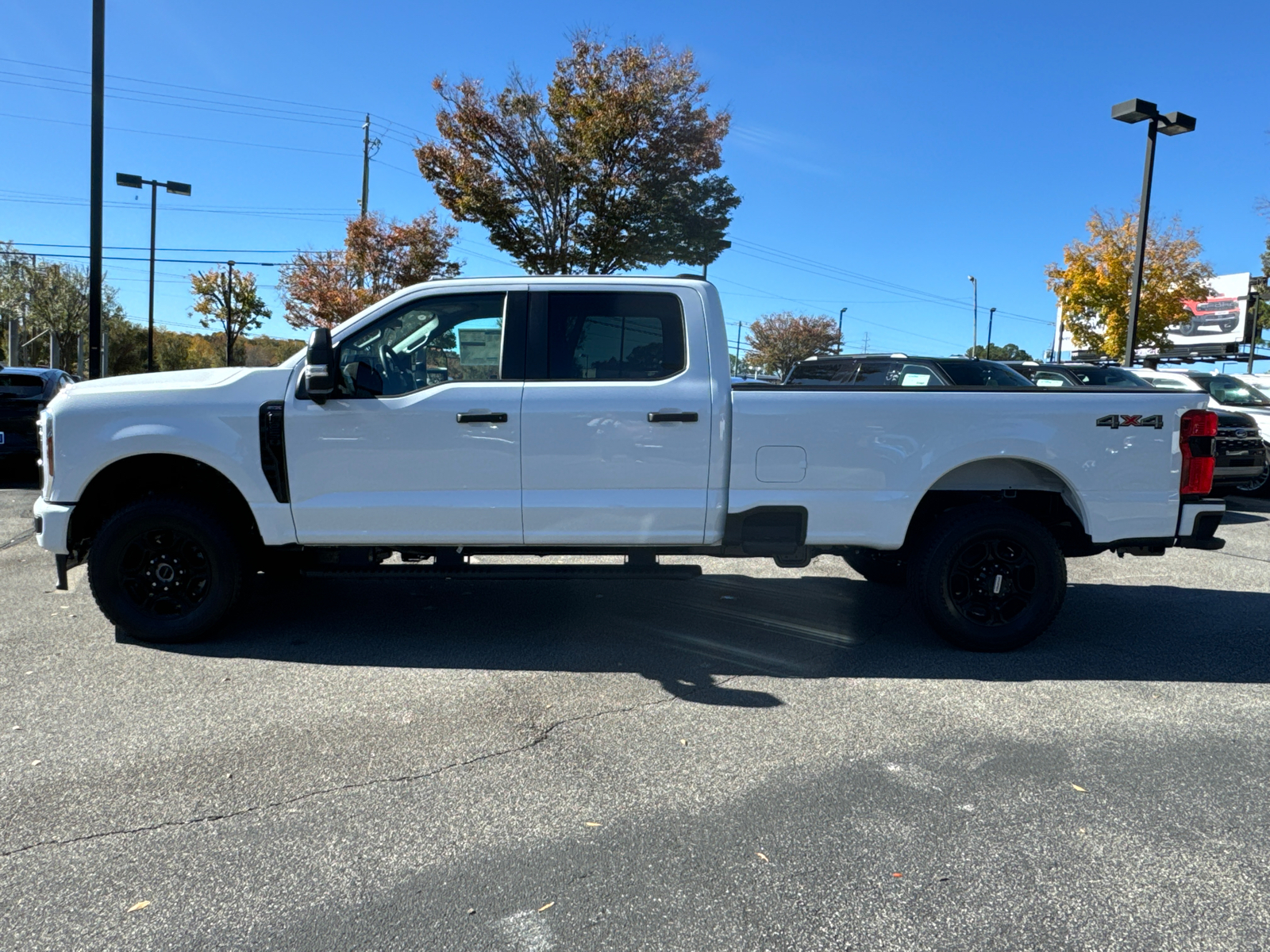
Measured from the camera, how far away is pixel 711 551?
5410mm

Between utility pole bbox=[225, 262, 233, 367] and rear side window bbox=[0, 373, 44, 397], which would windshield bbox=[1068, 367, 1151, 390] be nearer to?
rear side window bbox=[0, 373, 44, 397]

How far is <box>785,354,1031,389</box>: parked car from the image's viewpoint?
12.4 metres

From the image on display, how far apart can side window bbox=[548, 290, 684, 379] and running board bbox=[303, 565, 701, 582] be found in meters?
1.09

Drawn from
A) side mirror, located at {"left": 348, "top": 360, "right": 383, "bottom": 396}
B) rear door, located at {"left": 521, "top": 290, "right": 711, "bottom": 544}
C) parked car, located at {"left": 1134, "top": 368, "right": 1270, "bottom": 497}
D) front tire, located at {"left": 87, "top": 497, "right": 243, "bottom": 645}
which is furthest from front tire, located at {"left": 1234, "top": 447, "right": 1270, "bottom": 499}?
front tire, located at {"left": 87, "top": 497, "right": 243, "bottom": 645}

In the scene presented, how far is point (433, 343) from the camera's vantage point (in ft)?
17.6

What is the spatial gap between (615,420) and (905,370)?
831cm

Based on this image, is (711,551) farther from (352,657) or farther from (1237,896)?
(1237,896)

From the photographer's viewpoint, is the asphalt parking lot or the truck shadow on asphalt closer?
the asphalt parking lot

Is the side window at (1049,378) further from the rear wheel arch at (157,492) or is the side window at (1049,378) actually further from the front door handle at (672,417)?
the rear wheel arch at (157,492)

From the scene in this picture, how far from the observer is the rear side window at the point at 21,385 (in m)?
12.3

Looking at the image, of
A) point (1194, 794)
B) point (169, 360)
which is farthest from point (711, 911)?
point (169, 360)

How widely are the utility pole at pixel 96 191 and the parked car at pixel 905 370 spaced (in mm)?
9372

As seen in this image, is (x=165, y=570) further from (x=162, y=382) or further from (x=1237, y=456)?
(x=1237, y=456)

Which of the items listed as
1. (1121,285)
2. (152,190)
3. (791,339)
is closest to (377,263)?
(152,190)
